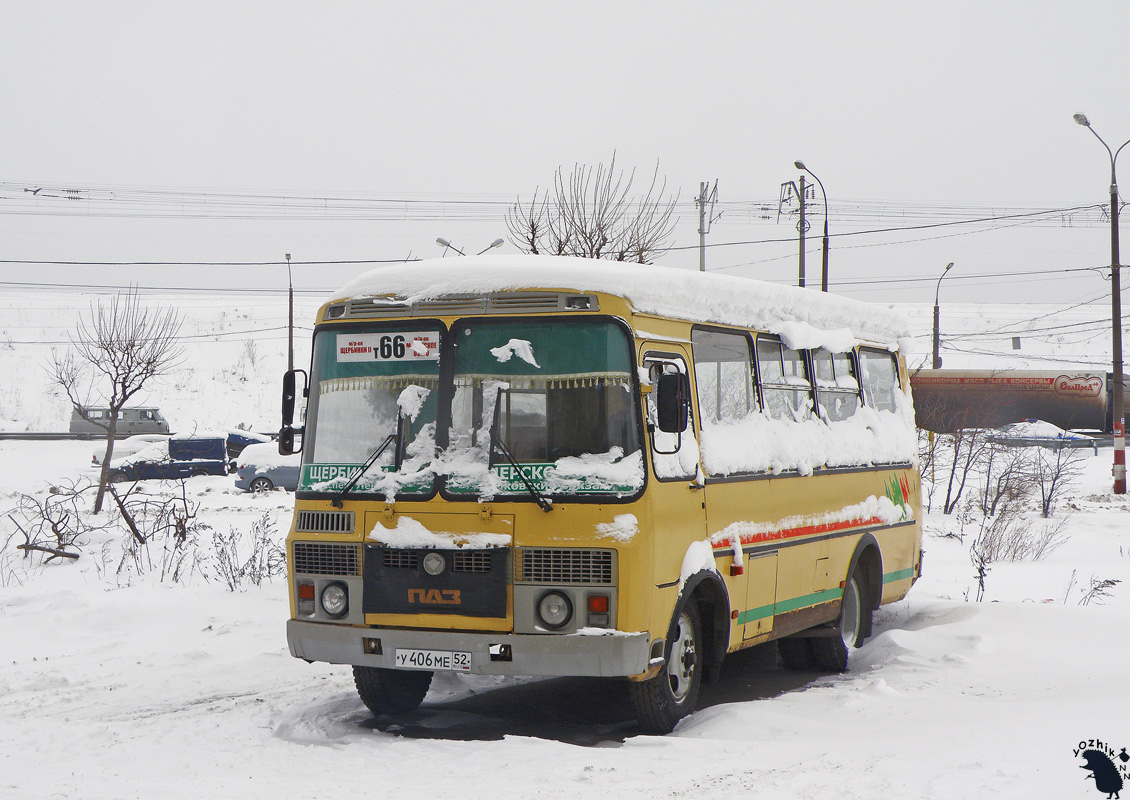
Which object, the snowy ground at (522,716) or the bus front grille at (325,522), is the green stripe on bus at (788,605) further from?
the bus front grille at (325,522)

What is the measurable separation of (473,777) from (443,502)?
1.64 m

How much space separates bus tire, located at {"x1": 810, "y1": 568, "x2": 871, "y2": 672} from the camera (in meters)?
9.29

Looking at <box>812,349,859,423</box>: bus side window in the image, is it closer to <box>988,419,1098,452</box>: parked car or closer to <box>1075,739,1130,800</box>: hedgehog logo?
<box>1075,739,1130,800</box>: hedgehog logo

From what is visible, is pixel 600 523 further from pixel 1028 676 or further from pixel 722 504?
pixel 1028 676

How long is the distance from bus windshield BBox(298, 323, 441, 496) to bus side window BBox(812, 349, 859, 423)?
3.63 metres

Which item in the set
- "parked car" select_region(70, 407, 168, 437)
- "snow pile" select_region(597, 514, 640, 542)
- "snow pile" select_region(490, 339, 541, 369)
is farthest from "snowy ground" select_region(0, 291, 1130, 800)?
"parked car" select_region(70, 407, 168, 437)

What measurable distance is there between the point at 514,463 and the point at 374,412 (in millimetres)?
972

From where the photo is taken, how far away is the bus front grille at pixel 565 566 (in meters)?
6.38

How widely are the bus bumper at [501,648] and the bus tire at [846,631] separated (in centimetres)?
331

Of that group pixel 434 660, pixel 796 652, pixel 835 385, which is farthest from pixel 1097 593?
pixel 434 660

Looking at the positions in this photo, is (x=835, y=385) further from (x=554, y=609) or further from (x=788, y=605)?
(x=554, y=609)

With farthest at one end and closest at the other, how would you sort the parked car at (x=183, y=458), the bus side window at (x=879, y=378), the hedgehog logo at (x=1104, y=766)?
the parked car at (x=183, y=458) < the bus side window at (x=879, y=378) < the hedgehog logo at (x=1104, y=766)

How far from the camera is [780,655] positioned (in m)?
9.88

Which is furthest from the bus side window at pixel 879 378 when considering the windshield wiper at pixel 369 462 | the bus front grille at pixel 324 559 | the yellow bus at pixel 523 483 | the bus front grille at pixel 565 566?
the bus front grille at pixel 324 559
